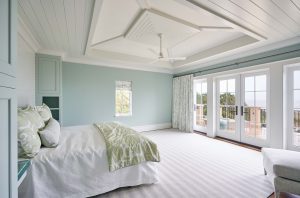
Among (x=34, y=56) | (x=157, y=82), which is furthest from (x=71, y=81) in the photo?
(x=157, y=82)

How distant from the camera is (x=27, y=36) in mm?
2857

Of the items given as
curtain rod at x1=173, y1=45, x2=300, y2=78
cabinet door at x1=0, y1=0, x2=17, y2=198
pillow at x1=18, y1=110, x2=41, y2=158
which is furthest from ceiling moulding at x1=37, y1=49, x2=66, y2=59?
curtain rod at x1=173, y1=45, x2=300, y2=78

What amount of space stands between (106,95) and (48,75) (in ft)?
5.39

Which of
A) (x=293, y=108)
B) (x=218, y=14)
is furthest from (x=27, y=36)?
(x=293, y=108)

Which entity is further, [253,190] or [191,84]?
[191,84]

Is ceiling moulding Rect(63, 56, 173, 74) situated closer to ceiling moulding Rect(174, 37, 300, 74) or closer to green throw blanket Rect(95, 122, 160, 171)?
ceiling moulding Rect(174, 37, 300, 74)

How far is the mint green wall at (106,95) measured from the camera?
4.42 metres

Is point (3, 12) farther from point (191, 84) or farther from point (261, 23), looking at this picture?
point (191, 84)

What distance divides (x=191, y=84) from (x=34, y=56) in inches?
175

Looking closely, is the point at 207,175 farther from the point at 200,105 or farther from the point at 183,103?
the point at 183,103

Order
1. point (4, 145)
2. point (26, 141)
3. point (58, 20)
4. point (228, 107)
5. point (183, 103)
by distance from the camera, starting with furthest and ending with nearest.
Result: point (183, 103) → point (228, 107) → point (58, 20) → point (26, 141) → point (4, 145)

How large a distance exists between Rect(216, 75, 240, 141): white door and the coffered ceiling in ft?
2.51

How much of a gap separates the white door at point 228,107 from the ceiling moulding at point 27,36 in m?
4.70

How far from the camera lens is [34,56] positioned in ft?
11.8
